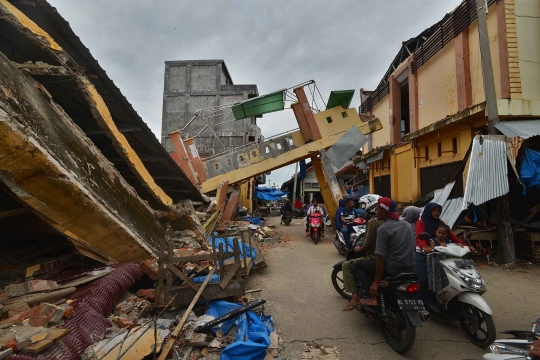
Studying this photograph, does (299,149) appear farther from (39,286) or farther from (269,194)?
(269,194)

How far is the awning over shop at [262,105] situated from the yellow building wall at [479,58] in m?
6.39

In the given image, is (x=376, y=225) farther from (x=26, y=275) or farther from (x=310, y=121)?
(x=310, y=121)

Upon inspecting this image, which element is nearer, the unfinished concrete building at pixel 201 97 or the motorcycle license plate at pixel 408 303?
the motorcycle license plate at pixel 408 303

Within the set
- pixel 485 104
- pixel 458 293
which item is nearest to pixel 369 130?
pixel 485 104

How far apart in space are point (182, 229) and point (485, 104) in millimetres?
8213

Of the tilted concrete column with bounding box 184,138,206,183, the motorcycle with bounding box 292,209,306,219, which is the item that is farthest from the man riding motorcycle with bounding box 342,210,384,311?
the motorcycle with bounding box 292,209,306,219

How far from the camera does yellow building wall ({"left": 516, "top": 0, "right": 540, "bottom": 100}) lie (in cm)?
809

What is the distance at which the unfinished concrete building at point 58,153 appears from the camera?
11.1 feet

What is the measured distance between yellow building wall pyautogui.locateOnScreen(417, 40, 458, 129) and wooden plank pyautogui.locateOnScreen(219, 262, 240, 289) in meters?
9.99

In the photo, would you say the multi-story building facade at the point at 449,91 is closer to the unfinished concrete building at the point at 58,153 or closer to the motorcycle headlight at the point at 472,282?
the motorcycle headlight at the point at 472,282

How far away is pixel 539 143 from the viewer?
24.4 feet

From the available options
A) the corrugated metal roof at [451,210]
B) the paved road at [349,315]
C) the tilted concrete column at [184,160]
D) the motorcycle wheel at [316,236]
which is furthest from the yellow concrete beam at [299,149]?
the paved road at [349,315]

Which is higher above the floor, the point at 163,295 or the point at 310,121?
the point at 310,121

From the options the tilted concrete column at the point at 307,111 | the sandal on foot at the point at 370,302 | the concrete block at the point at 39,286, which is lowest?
the sandal on foot at the point at 370,302
